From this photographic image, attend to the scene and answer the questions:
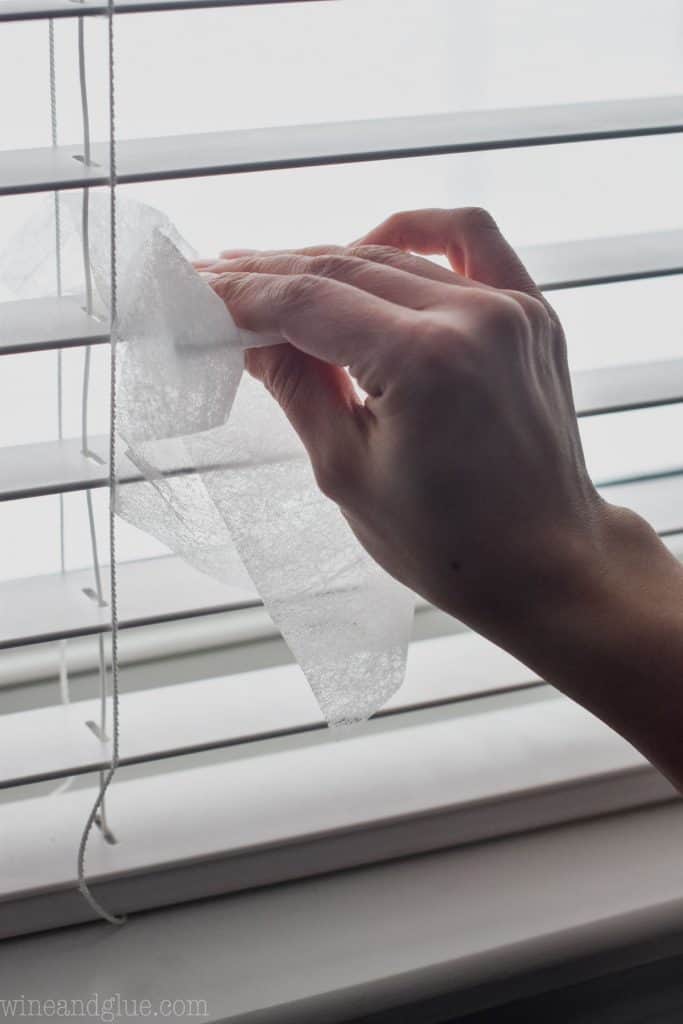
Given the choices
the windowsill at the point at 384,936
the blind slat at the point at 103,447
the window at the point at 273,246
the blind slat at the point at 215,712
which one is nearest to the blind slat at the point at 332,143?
the window at the point at 273,246

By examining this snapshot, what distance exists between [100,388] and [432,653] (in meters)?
0.34

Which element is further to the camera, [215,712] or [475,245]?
[215,712]

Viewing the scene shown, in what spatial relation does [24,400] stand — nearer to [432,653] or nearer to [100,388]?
[100,388]

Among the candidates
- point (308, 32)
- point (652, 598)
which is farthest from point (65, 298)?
point (652, 598)

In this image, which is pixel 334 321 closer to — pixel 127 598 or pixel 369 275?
pixel 369 275

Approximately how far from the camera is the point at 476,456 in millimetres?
662

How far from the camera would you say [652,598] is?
28.0 inches

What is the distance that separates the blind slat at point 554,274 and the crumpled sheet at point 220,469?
0.08 feet

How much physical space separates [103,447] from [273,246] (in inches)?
8.3

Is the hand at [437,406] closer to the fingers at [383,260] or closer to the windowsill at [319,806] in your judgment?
the fingers at [383,260]

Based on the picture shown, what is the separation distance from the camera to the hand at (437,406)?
2.12ft

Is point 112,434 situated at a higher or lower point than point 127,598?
higher

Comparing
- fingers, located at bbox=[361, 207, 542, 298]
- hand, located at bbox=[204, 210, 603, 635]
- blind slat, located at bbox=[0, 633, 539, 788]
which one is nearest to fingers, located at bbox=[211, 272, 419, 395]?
hand, located at bbox=[204, 210, 603, 635]

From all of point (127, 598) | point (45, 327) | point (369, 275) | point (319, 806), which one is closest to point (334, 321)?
point (369, 275)
